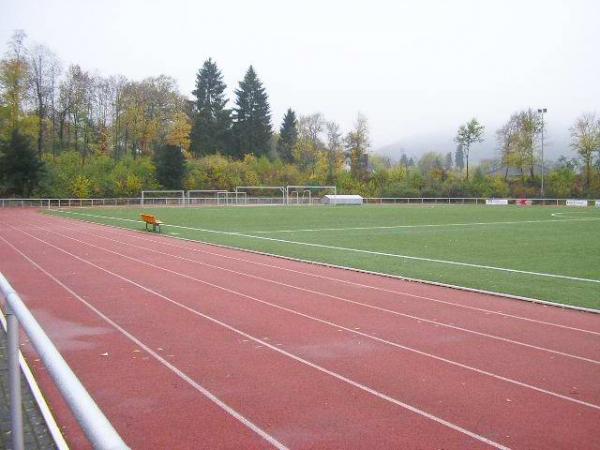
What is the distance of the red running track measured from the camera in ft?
15.4

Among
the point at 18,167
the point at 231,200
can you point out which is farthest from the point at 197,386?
the point at 231,200

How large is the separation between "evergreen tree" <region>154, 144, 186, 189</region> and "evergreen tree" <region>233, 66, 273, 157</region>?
2607cm

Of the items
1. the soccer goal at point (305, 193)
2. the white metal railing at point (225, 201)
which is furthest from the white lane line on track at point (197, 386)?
the soccer goal at point (305, 193)

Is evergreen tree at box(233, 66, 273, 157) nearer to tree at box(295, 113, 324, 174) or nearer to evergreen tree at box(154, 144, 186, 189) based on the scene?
tree at box(295, 113, 324, 174)

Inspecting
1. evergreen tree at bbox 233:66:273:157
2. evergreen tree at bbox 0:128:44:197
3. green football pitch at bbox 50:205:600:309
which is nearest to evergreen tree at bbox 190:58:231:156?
evergreen tree at bbox 233:66:273:157

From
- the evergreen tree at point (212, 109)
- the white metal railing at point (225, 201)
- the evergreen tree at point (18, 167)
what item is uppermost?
the evergreen tree at point (212, 109)

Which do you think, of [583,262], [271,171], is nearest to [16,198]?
[271,171]

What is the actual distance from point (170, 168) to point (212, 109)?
2843cm

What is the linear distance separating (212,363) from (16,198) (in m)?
54.5

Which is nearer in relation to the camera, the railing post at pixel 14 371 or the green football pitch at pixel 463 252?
the railing post at pixel 14 371

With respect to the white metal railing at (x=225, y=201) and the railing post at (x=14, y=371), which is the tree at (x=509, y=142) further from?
the railing post at (x=14, y=371)

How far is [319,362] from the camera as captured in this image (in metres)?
6.50

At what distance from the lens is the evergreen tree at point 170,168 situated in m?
71.9

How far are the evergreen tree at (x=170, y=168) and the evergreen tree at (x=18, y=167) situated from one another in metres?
15.8
